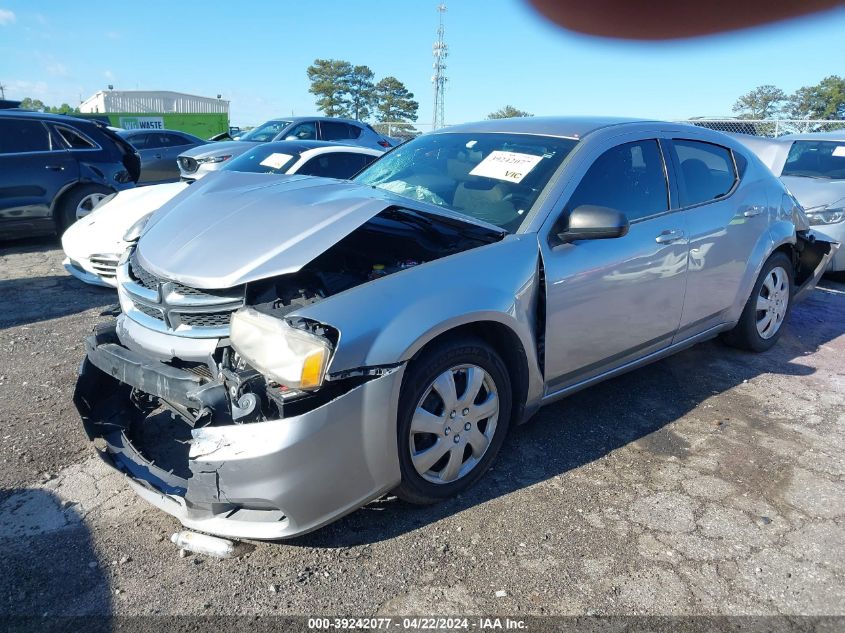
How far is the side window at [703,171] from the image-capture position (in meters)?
3.77

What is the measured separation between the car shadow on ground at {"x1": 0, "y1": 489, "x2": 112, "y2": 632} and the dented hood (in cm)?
113

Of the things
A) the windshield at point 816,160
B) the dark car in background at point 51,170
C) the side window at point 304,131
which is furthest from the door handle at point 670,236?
the side window at point 304,131

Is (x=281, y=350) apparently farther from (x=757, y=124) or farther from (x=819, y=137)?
(x=757, y=124)

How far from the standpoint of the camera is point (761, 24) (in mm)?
10016

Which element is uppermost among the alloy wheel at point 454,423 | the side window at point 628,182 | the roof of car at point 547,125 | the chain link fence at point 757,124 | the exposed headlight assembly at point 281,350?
the chain link fence at point 757,124

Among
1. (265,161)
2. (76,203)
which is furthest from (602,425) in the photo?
(76,203)

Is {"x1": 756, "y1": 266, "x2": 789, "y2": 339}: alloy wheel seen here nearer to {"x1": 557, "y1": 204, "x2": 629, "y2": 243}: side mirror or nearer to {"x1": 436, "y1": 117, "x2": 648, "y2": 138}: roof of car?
{"x1": 436, "y1": 117, "x2": 648, "y2": 138}: roof of car

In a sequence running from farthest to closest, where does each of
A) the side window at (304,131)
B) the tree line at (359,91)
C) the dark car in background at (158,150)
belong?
the tree line at (359,91), the dark car in background at (158,150), the side window at (304,131)

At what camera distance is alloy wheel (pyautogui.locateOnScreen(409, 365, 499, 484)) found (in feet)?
8.38

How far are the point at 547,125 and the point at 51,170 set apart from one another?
265 inches

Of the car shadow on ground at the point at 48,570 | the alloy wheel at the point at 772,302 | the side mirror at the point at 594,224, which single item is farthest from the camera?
the alloy wheel at the point at 772,302

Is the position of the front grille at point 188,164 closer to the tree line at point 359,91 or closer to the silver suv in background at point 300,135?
the silver suv in background at point 300,135

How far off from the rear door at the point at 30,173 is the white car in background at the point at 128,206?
1722 mm

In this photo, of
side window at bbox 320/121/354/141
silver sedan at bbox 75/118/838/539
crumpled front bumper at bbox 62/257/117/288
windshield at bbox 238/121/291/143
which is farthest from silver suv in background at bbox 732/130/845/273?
windshield at bbox 238/121/291/143
